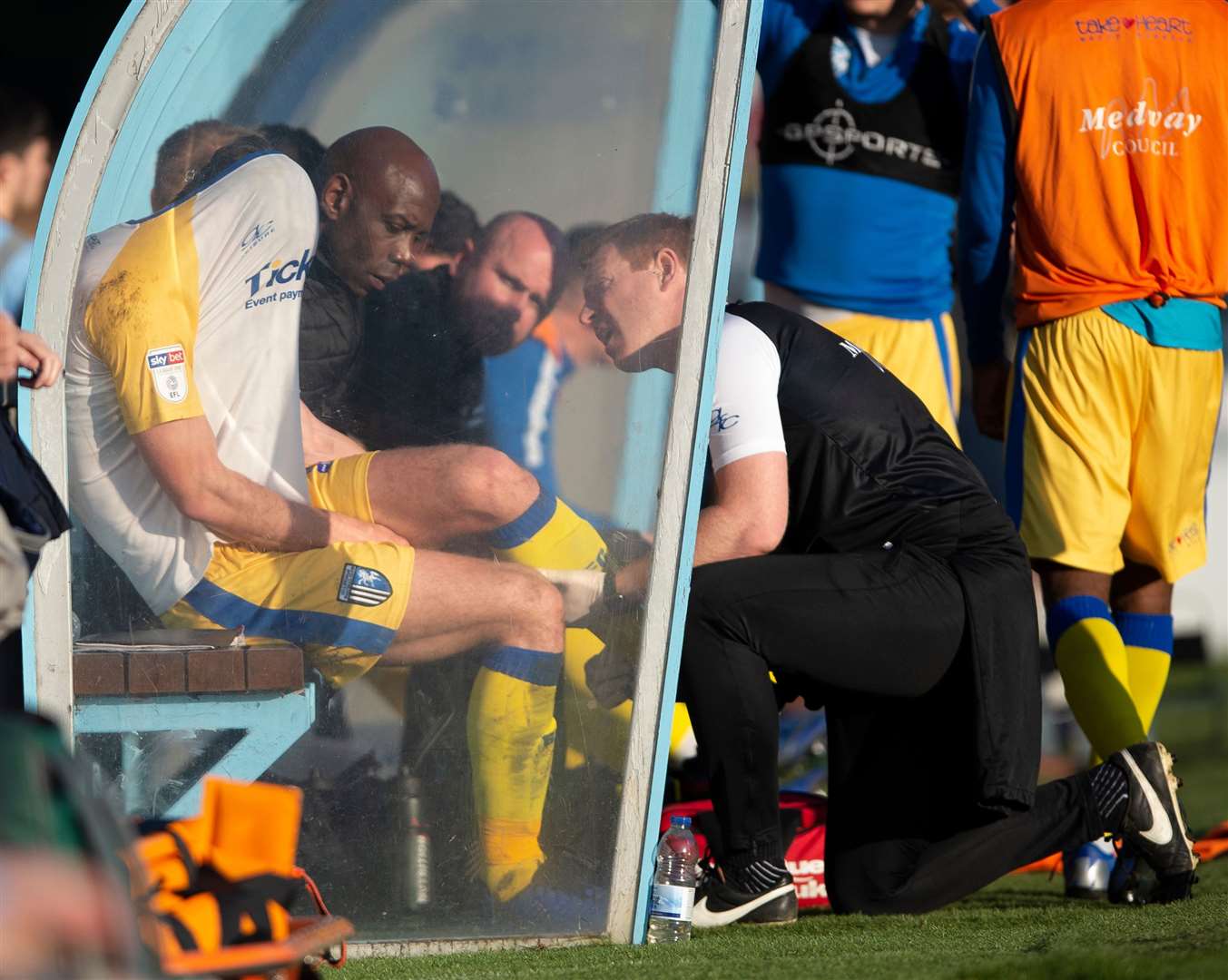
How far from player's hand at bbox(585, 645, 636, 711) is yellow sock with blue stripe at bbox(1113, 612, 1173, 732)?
164cm

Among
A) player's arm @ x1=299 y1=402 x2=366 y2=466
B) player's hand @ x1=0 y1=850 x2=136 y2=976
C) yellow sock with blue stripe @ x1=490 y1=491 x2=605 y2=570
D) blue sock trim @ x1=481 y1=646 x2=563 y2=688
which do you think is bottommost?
player's hand @ x1=0 y1=850 x2=136 y2=976

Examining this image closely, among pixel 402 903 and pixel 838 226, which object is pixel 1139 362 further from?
pixel 402 903

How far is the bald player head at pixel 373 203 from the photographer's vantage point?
124 inches

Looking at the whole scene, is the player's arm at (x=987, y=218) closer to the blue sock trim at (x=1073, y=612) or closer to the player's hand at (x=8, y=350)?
the blue sock trim at (x=1073, y=612)

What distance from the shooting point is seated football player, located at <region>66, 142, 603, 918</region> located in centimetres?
309

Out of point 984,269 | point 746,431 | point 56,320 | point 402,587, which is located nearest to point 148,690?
point 402,587

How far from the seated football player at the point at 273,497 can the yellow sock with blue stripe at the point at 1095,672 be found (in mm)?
1453

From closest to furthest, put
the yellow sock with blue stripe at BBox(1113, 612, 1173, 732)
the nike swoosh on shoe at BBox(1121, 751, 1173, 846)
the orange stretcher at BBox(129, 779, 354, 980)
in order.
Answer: the orange stretcher at BBox(129, 779, 354, 980) < the nike swoosh on shoe at BBox(1121, 751, 1173, 846) < the yellow sock with blue stripe at BBox(1113, 612, 1173, 732)

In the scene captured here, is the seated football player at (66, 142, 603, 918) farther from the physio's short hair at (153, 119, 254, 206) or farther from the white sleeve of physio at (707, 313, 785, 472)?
the white sleeve of physio at (707, 313, 785, 472)

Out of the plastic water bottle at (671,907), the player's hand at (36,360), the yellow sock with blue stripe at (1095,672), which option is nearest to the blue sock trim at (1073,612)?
the yellow sock with blue stripe at (1095,672)

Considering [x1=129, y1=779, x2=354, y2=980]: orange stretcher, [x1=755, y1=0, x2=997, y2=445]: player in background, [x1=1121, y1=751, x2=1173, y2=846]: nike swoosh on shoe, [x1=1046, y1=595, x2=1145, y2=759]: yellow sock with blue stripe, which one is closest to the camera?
[x1=129, y1=779, x2=354, y2=980]: orange stretcher

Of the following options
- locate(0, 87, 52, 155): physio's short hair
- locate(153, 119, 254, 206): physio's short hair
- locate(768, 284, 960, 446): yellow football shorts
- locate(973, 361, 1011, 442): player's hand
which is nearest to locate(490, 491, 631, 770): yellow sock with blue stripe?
locate(153, 119, 254, 206): physio's short hair

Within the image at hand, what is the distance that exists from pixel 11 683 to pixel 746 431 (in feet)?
4.91

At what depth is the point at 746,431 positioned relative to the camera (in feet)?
11.1
